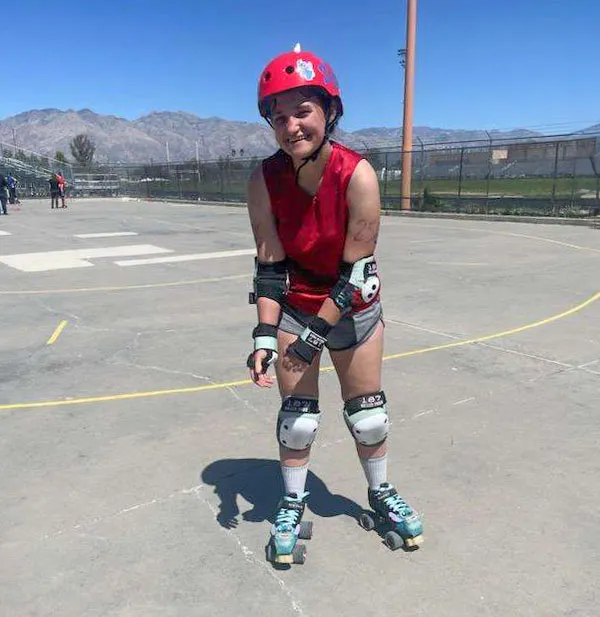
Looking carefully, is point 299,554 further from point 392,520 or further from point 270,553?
point 392,520

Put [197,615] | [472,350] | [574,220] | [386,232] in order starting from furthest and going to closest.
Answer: [574,220], [386,232], [472,350], [197,615]

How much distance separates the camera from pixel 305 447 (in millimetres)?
2691

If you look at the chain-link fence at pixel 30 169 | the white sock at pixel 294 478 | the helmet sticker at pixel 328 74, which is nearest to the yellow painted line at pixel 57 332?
the white sock at pixel 294 478

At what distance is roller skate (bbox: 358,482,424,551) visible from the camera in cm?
266

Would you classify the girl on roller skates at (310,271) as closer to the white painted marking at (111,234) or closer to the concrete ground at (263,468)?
the concrete ground at (263,468)

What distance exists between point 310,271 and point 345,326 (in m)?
0.29

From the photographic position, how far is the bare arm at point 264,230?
2.48 metres

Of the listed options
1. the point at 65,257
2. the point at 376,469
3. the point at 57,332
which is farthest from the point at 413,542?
the point at 65,257

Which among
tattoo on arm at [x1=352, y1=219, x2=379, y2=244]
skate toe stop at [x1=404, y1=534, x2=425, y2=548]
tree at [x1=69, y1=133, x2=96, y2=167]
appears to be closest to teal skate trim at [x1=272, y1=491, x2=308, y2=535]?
skate toe stop at [x1=404, y1=534, x2=425, y2=548]

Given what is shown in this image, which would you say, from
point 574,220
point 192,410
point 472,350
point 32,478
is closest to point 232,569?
point 32,478

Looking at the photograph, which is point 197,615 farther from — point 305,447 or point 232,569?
point 305,447

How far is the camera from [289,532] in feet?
8.55

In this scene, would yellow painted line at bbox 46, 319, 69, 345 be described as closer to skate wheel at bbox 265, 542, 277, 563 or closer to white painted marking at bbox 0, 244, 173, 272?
skate wheel at bbox 265, 542, 277, 563

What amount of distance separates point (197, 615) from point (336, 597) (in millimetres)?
565
